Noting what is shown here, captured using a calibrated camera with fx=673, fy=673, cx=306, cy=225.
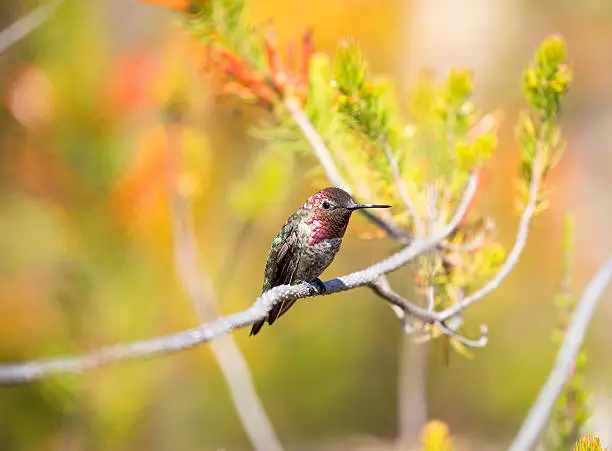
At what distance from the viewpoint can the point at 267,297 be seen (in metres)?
0.62

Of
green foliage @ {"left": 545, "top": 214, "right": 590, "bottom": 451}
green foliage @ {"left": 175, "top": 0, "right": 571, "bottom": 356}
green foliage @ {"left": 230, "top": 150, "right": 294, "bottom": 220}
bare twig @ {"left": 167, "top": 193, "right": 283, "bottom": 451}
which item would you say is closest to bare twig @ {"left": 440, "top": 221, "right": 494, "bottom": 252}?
green foliage @ {"left": 175, "top": 0, "right": 571, "bottom": 356}

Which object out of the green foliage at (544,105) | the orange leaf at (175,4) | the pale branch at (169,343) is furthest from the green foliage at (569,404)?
the orange leaf at (175,4)

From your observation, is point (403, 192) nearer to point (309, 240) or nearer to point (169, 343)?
point (309, 240)

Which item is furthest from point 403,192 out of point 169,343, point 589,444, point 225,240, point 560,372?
point 225,240

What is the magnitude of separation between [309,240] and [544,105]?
0.38 metres

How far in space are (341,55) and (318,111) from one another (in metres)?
0.20

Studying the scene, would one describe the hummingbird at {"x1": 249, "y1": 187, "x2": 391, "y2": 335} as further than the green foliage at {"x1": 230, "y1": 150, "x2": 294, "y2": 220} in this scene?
No

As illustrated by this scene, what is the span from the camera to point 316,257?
3.19 feet

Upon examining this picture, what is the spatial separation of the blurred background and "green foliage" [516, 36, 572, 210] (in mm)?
139

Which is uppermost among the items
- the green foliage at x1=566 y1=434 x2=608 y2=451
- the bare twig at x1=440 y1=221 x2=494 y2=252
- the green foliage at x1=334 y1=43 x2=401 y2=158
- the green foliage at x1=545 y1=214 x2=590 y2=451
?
the green foliage at x1=334 y1=43 x2=401 y2=158

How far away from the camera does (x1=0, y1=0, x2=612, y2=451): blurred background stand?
1.87 m

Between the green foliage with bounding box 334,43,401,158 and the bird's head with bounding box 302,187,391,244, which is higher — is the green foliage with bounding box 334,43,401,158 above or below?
above

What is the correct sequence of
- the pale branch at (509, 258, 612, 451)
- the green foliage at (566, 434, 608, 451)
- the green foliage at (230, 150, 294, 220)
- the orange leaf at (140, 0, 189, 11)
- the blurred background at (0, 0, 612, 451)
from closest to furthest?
the green foliage at (566, 434, 608, 451), the pale branch at (509, 258, 612, 451), the orange leaf at (140, 0, 189, 11), the green foliage at (230, 150, 294, 220), the blurred background at (0, 0, 612, 451)

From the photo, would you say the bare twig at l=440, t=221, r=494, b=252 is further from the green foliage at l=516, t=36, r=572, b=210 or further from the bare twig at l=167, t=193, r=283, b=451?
the bare twig at l=167, t=193, r=283, b=451
